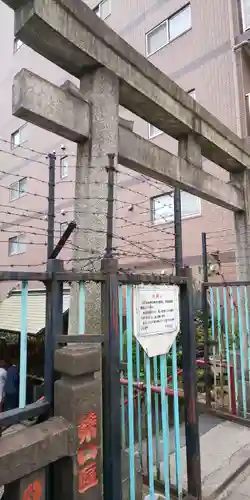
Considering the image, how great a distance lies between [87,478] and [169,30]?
13.3 metres

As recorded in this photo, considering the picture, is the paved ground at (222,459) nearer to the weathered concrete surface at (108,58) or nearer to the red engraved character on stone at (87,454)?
the red engraved character on stone at (87,454)

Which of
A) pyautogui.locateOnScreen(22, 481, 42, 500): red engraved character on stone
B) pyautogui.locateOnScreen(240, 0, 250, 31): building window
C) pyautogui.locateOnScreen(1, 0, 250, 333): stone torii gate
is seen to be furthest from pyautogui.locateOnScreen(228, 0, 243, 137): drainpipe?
pyautogui.locateOnScreen(22, 481, 42, 500): red engraved character on stone

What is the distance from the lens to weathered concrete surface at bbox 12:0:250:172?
2.87 m

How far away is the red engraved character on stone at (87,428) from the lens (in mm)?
1833

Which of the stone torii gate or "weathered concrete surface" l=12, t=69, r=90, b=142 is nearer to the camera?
"weathered concrete surface" l=12, t=69, r=90, b=142

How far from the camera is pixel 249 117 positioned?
9469mm

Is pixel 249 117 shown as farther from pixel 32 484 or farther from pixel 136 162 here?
pixel 32 484

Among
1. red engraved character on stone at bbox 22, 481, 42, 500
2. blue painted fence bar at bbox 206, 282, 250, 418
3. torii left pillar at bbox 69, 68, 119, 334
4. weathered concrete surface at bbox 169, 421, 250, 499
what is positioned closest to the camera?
red engraved character on stone at bbox 22, 481, 42, 500

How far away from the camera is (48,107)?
2904 mm

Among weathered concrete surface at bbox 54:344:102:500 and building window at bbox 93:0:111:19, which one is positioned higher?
building window at bbox 93:0:111:19

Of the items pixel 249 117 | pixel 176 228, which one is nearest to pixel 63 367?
pixel 176 228

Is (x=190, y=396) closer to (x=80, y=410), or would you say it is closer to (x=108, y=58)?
(x=80, y=410)

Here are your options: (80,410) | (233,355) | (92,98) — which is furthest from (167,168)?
(80,410)

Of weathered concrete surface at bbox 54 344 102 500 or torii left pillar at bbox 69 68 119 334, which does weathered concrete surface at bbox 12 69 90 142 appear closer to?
torii left pillar at bbox 69 68 119 334
